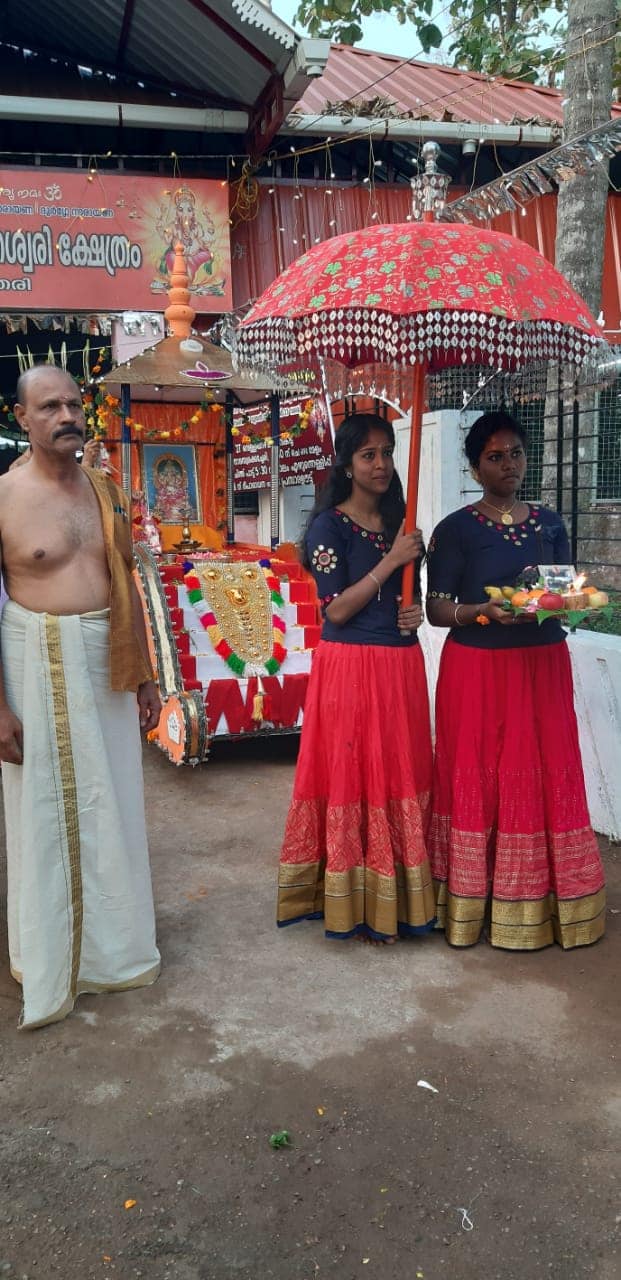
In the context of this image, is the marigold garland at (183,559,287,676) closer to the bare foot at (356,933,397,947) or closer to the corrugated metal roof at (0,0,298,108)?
the bare foot at (356,933,397,947)

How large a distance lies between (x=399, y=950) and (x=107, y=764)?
1.32 m

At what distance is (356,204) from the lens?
1047 centimetres

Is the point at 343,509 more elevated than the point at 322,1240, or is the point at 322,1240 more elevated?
the point at 343,509

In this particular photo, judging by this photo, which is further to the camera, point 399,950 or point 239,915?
point 239,915

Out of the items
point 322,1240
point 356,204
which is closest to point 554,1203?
point 322,1240

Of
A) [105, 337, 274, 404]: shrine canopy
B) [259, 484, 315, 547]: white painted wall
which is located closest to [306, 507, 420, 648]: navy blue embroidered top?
[105, 337, 274, 404]: shrine canopy

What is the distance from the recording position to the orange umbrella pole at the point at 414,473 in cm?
335

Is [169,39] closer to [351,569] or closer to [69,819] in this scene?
[351,569]

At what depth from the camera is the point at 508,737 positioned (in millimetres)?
3424

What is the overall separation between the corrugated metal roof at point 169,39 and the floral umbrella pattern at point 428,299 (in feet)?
22.0

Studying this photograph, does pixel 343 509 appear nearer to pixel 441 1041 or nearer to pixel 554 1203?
pixel 441 1041

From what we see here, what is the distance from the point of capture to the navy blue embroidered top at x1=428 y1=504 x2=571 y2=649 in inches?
135

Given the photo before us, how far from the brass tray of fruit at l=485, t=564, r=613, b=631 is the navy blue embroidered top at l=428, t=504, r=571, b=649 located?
3.1 inches

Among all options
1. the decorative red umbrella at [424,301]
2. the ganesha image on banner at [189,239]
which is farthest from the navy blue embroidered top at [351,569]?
the ganesha image on banner at [189,239]
